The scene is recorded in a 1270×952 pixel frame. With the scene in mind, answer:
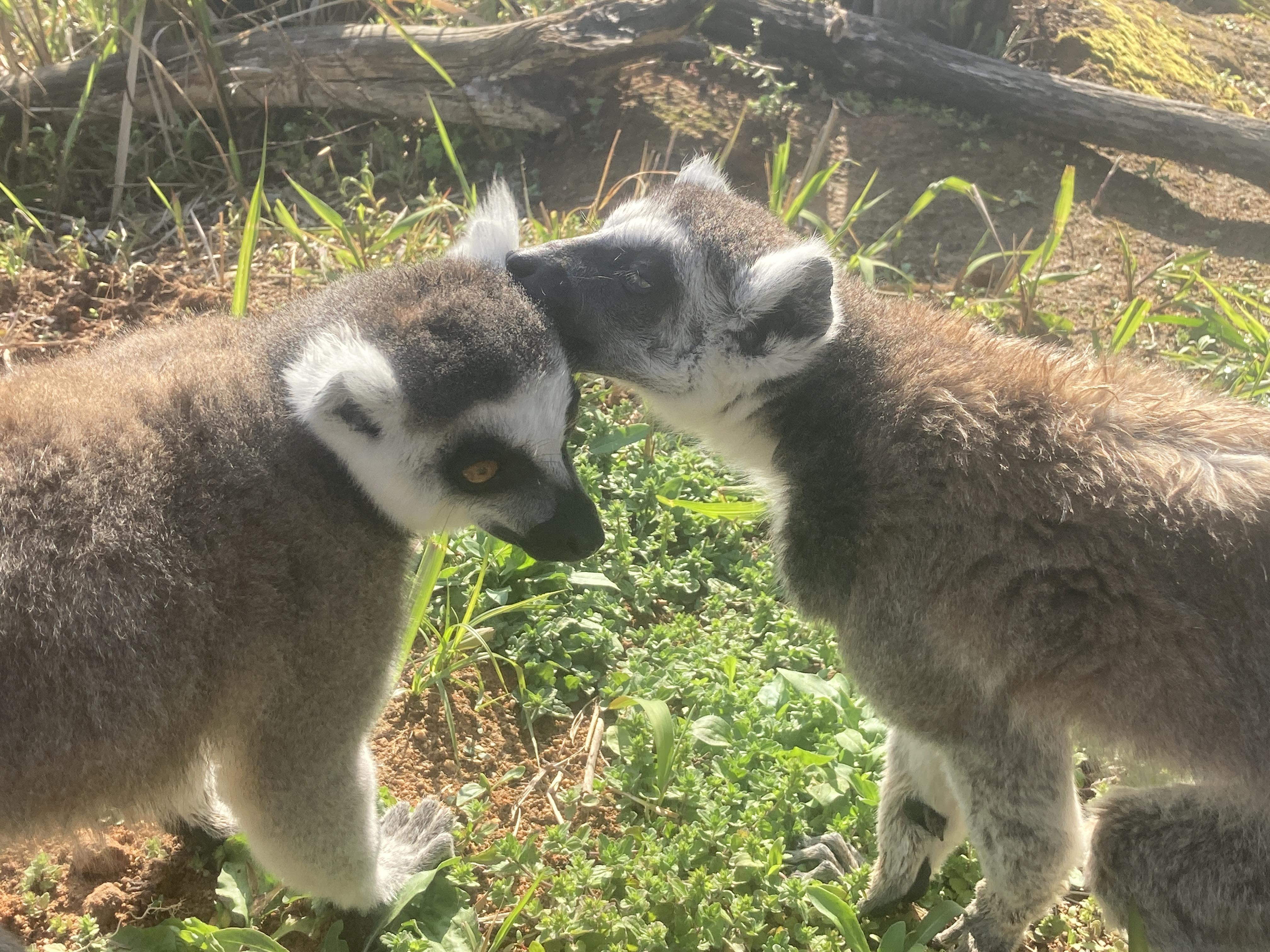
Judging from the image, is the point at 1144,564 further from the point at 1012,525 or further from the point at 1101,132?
the point at 1101,132

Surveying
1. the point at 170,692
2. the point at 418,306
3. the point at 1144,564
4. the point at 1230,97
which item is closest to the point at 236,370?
the point at 418,306

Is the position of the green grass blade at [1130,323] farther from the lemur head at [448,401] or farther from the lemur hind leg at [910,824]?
the lemur head at [448,401]

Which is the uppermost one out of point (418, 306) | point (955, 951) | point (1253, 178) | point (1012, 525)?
point (418, 306)

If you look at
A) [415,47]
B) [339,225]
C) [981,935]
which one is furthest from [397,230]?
[981,935]

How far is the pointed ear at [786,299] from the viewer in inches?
129

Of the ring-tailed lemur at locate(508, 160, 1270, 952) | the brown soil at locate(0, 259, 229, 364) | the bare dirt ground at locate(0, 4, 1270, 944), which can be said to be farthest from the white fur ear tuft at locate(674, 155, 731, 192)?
the brown soil at locate(0, 259, 229, 364)

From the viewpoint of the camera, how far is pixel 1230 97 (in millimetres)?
9078

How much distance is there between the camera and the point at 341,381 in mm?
2756

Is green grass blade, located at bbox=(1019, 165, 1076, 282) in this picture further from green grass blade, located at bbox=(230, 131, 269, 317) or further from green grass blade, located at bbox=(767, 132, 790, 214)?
green grass blade, located at bbox=(230, 131, 269, 317)

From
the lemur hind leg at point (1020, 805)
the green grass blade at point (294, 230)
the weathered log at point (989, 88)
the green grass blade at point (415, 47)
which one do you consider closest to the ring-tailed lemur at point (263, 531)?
the lemur hind leg at point (1020, 805)

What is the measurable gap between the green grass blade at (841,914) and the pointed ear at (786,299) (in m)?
1.80

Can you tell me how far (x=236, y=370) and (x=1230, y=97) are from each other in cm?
970

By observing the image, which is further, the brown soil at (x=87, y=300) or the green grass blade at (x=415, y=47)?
the green grass blade at (x=415, y=47)

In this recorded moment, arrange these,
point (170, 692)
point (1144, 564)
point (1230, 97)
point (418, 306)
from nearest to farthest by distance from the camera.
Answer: point (170, 692)
point (1144, 564)
point (418, 306)
point (1230, 97)
